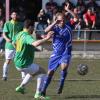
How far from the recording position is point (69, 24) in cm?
1457

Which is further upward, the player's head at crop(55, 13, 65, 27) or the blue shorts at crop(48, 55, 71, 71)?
the player's head at crop(55, 13, 65, 27)

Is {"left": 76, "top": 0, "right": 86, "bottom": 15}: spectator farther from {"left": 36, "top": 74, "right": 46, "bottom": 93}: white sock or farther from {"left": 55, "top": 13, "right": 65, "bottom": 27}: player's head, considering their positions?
{"left": 36, "top": 74, "right": 46, "bottom": 93}: white sock

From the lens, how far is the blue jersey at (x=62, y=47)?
563 inches

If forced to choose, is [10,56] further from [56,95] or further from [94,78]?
[56,95]

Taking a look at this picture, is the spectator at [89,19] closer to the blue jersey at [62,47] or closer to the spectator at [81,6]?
the spectator at [81,6]

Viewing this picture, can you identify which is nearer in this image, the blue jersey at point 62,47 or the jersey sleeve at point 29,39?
the jersey sleeve at point 29,39

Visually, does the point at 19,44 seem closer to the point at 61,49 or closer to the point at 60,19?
the point at 60,19

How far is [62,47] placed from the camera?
47.4ft

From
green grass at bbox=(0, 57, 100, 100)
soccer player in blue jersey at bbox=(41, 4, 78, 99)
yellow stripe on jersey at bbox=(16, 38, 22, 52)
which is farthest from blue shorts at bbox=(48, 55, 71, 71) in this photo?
yellow stripe on jersey at bbox=(16, 38, 22, 52)

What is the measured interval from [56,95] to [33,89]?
1.18 meters

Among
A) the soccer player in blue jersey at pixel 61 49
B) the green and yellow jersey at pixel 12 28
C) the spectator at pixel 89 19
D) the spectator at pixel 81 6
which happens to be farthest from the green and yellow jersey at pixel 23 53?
the spectator at pixel 81 6

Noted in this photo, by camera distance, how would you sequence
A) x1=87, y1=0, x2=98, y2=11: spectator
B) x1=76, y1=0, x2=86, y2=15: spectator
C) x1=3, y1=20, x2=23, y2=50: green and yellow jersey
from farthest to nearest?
1. x1=87, y1=0, x2=98, y2=11: spectator
2. x1=76, y1=0, x2=86, y2=15: spectator
3. x1=3, y1=20, x2=23, y2=50: green and yellow jersey

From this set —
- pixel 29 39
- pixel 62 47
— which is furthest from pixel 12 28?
pixel 29 39

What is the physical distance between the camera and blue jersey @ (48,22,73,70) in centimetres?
1430
